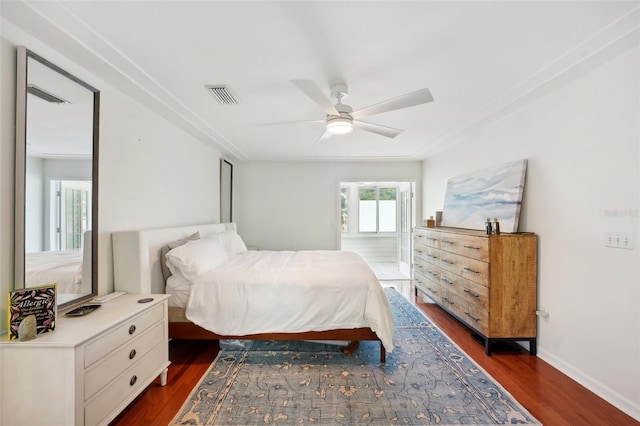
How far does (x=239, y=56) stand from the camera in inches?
75.8

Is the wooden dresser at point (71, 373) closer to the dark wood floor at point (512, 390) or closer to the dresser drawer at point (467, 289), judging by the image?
the dark wood floor at point (512, 390)

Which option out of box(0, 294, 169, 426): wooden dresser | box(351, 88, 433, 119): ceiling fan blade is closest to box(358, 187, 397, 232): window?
box(351, 88, 433, 119): ceiling fan blade

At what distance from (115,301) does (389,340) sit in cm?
222

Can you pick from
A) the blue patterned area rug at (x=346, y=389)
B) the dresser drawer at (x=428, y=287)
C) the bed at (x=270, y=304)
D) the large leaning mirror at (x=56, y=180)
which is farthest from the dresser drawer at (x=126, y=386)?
the dresser drawer at (x=428, y=287)

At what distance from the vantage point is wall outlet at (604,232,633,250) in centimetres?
186

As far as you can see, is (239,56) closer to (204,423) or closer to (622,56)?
(204,423)

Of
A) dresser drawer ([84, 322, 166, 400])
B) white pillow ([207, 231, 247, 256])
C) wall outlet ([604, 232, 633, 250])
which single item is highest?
wall outlet ([604, 232, 633, 250])

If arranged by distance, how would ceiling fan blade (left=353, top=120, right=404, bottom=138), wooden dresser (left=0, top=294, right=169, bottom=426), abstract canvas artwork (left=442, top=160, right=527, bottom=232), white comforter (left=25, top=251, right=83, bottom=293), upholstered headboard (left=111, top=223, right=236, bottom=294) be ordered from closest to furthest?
1. wooden dresser (left=0, top=294, right=169, bottom=426)
2. white comforter (left=25, top=251, right=83, bottom=293)
3. upholstered headboard (left=111, top=223, right=236, bottom=294)
4. ceiling fan blade (left=353, top=120, right=404, bottom=138)
5. abstract canvas artwork (left=442, top=160, right=527, bottom=232)

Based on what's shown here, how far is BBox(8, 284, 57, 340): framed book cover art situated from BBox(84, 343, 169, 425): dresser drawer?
488mm

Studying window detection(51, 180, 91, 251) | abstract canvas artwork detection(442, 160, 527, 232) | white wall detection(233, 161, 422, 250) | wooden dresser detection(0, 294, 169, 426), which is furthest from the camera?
white wall detection(233, 161, 422, 250)

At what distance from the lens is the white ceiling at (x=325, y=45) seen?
150cm

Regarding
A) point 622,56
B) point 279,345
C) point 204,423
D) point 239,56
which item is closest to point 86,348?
point 204,423

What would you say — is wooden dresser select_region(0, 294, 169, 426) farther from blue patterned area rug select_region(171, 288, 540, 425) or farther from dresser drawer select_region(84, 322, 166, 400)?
blue patterned area rug select_region(171, 288, 540, 425)

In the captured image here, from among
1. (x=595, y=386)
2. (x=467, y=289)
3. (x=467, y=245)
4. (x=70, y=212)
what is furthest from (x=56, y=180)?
(x=595, y=386)
